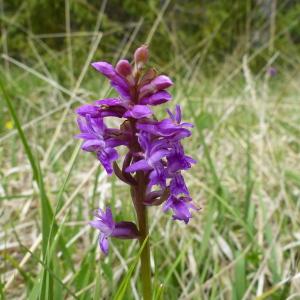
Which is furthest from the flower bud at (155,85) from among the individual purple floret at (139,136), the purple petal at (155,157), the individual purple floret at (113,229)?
the individual purple floret at (113,229)

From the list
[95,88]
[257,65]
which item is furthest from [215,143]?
[257,65]

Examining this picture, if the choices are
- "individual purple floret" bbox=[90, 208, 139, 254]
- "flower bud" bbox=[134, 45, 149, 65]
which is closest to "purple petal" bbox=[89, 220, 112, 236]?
"individual purple floret" bbox=[90, 208, 139, 254]

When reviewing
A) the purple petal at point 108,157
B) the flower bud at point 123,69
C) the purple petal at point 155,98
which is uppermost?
the flower bud at point 123,69

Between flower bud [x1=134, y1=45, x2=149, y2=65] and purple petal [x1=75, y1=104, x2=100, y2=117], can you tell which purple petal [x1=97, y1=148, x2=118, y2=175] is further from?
flower bud [x1=134, y1=45, x2=149, y2=65]

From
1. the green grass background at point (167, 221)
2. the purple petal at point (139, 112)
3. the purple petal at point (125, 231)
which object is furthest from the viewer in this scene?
the green grass background at point (167, 221)

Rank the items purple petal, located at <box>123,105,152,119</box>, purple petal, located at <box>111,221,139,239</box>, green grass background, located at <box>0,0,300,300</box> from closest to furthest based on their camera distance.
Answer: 1. purple petal, located at <box>123,105,152,119</box>
2. purple petal, located at <box>111,221,139,239</box>
3. green grass background, located at <box>0,0,300,300</box>

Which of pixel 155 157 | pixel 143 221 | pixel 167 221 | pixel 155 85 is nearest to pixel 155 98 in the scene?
pixel 155 85

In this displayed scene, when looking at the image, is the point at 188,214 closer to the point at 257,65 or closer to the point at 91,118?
the point at 91,118

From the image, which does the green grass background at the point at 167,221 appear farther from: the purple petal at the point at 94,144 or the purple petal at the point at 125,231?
the purple petal at the point at 94,144
